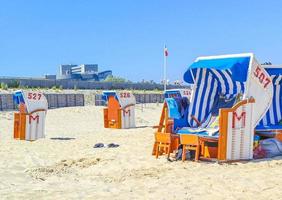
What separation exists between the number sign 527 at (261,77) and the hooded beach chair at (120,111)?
9437 mm

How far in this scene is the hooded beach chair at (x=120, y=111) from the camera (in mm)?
17547

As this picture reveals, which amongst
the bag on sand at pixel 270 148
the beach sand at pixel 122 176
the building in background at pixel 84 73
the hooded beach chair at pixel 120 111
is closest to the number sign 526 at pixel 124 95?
the hooded beach chair at pixel 120 111

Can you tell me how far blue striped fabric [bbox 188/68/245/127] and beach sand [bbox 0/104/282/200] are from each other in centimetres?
133

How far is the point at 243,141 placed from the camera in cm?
822

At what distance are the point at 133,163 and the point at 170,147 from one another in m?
0.85

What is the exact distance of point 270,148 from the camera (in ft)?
27.9

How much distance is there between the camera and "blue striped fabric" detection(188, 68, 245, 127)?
9906 mm

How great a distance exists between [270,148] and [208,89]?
213 cm

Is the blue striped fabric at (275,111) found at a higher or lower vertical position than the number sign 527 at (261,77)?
lower

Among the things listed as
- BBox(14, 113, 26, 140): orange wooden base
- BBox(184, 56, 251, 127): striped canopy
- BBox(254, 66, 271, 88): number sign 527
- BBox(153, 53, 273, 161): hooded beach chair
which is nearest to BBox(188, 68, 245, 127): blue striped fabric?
BBox(184, 56, 251, 127): striped canopy

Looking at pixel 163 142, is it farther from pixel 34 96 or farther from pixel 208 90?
pixel 34 96

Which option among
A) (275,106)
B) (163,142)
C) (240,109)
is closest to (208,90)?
(275,106)

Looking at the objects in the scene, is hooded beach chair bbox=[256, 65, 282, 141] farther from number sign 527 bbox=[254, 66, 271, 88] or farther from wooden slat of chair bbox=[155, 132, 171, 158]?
wooden slat of chair bbox=[155, 132, 171, 158]

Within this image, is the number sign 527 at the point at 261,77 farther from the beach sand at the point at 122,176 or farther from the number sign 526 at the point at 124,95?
the number sign 526 at the point at 124,95
